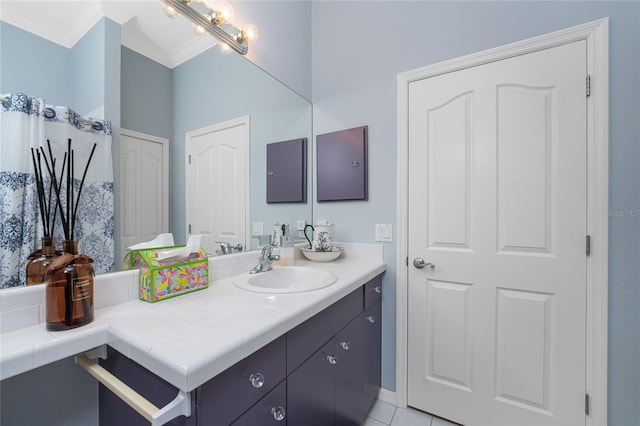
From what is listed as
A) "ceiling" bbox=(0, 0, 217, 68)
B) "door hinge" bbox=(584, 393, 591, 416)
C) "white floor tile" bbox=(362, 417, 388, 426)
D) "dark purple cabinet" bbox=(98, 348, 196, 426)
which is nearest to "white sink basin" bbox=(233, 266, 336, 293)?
"dark purple cabinet" bbox=(98, 348, 196, 426)

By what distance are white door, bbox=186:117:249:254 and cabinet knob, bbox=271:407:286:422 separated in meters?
0.73

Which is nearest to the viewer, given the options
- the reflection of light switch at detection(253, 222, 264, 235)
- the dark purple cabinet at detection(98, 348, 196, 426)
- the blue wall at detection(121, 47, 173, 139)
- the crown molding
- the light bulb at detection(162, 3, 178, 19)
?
the dark purple cabinet at detection(98, 348, 196, 426)

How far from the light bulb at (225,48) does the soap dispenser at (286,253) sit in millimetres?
1045

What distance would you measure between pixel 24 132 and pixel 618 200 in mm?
2157

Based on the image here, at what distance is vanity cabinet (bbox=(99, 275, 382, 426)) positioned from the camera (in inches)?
25.2

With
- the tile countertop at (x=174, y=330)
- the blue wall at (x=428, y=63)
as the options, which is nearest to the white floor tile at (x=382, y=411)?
the blue wall at (x=428, y=63)

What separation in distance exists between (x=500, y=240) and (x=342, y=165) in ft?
3.30

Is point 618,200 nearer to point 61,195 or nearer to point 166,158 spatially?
point 166,158

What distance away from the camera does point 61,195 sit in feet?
2.60

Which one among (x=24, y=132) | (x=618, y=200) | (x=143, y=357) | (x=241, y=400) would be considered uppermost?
(x=24, y=132)

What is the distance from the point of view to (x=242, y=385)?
68 cm

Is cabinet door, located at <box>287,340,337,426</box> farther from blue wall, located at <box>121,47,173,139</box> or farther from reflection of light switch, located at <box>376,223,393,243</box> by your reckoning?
blue wall, located at <box>121,47,173,139</box>

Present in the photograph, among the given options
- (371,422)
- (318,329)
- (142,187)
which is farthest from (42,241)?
(371,422)

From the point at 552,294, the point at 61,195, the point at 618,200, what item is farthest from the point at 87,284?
the point at 618,200
